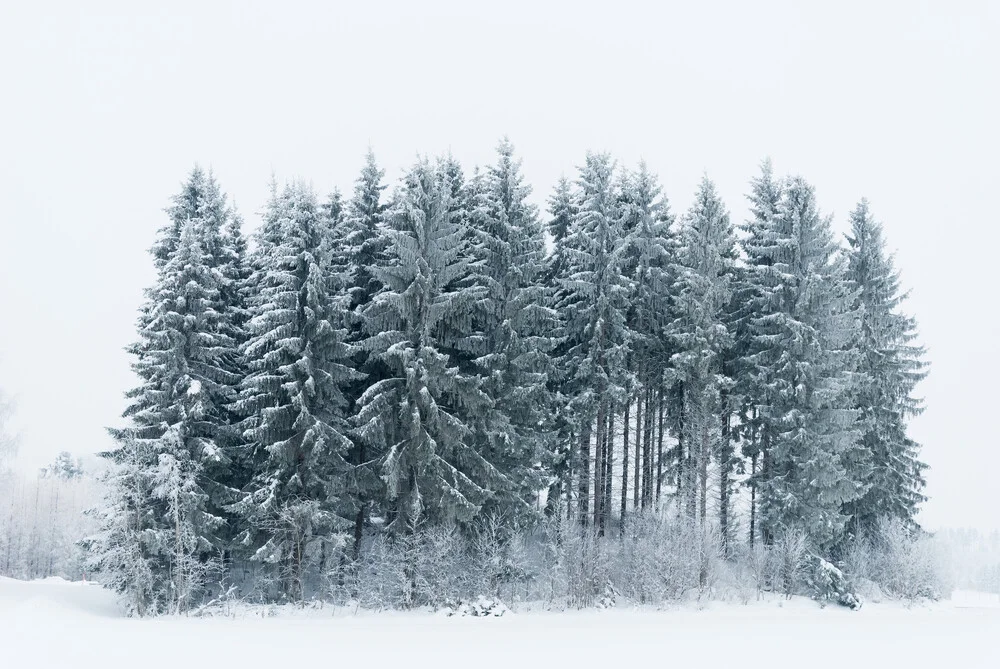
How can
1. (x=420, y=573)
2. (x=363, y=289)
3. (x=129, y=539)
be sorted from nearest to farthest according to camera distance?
(x=129, y=539), (x=420, y=573), (x=363, y=289)

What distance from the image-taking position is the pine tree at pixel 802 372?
34.1m

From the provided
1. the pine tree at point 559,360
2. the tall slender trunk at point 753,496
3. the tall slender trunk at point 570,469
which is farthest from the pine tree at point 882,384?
the pine tree at point 559,360

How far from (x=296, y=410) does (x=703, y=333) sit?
18.3 metres

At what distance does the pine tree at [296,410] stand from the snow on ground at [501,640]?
3036mm

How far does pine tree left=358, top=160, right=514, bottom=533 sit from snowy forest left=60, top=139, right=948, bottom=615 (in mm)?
124

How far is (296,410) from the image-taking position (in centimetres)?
2989

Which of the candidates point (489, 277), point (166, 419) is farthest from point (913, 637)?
point (166, 419)

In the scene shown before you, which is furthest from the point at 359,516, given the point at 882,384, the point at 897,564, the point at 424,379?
the point at 882,384

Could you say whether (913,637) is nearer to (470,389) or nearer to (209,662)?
(470,389)

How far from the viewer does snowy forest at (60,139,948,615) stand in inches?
1156

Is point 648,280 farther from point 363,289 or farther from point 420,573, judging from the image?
point 420,573

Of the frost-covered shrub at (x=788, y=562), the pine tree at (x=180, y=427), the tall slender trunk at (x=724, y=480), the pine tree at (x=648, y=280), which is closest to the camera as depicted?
the pine tree at (x=180, y=427)

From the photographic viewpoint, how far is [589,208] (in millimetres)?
34875

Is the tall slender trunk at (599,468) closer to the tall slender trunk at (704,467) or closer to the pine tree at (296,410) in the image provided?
the tall slender trunk at (704,467)
